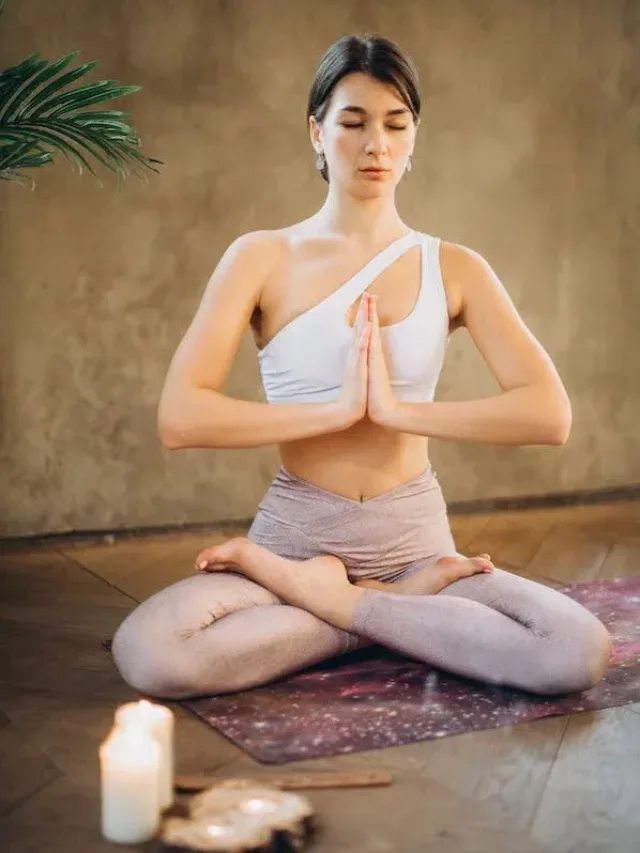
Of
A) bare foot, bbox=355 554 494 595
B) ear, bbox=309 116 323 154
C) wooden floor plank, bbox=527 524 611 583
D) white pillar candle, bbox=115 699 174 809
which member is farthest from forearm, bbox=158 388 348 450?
wooden floor plank, bbox=527 524 611 583

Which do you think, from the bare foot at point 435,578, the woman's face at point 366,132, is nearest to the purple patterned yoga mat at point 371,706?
the bare foot at point 435,578

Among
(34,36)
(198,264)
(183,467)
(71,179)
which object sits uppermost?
(34,36)

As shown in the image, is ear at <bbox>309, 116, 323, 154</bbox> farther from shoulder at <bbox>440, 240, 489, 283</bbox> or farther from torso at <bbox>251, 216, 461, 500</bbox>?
shoulder at <bbox>440, 240, 489, 283</bbox>

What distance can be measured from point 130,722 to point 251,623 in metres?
0.55

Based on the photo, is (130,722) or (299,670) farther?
(299,670)

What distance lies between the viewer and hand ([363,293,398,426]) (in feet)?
6.81

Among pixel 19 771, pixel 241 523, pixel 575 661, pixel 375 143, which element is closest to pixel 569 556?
pixel 241 523

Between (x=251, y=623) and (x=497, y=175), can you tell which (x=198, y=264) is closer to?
(x=497, y=175)

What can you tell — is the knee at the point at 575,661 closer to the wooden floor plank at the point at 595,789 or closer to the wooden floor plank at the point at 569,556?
the wooden floor plank at the point at 595,789

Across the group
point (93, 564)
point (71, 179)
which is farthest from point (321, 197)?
point (93, 564)

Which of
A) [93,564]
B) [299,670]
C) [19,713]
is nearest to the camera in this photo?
[19,713]

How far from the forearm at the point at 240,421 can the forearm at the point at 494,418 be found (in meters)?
0.12

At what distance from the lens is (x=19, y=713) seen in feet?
6.32

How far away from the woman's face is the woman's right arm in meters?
0.25
